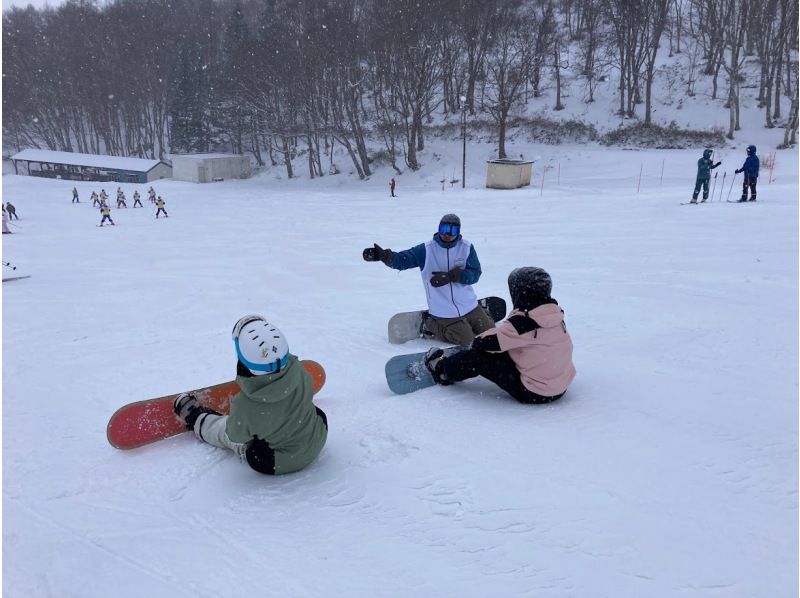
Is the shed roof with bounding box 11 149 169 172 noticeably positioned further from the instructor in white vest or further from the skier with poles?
the instructor in white vest

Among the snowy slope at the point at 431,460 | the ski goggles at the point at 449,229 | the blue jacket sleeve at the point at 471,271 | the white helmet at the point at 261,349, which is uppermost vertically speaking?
the ski goggles at the point at 449,229

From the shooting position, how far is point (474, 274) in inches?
207

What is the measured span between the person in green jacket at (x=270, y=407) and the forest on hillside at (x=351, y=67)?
3018 centimetres

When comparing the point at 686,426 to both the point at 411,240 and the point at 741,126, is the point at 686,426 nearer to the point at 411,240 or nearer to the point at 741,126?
the point at 411,240

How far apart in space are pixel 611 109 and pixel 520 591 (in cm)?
3764

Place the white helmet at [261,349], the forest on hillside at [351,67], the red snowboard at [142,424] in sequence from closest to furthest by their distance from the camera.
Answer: the white helmet at [261,349]
the red snowboard at [142,424]
the forest on hillside at [351,67]

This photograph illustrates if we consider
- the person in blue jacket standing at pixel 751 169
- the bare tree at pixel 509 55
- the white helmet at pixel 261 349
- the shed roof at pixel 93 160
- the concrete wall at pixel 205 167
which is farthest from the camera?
the shed roof at pixel 93 160

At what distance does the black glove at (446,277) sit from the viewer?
5.22 metres

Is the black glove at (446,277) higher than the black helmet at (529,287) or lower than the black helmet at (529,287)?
lower

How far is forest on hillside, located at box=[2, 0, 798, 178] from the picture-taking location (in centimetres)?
3206

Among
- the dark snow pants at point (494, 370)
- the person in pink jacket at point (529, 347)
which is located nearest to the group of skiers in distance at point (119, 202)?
the dark snow pants at point (494, 370)

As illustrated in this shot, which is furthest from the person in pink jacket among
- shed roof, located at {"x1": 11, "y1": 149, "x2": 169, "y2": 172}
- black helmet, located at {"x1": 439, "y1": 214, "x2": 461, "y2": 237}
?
shed roof, located at {"x1": 11, "y1": 149, "x2": 169, "y2": 172}

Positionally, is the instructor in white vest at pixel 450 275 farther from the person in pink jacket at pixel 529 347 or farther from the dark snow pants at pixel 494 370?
the person in pink jacket at pixel 529 347

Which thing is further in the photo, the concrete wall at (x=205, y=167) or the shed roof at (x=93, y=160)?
the shed roof at (x=93, y=160)
